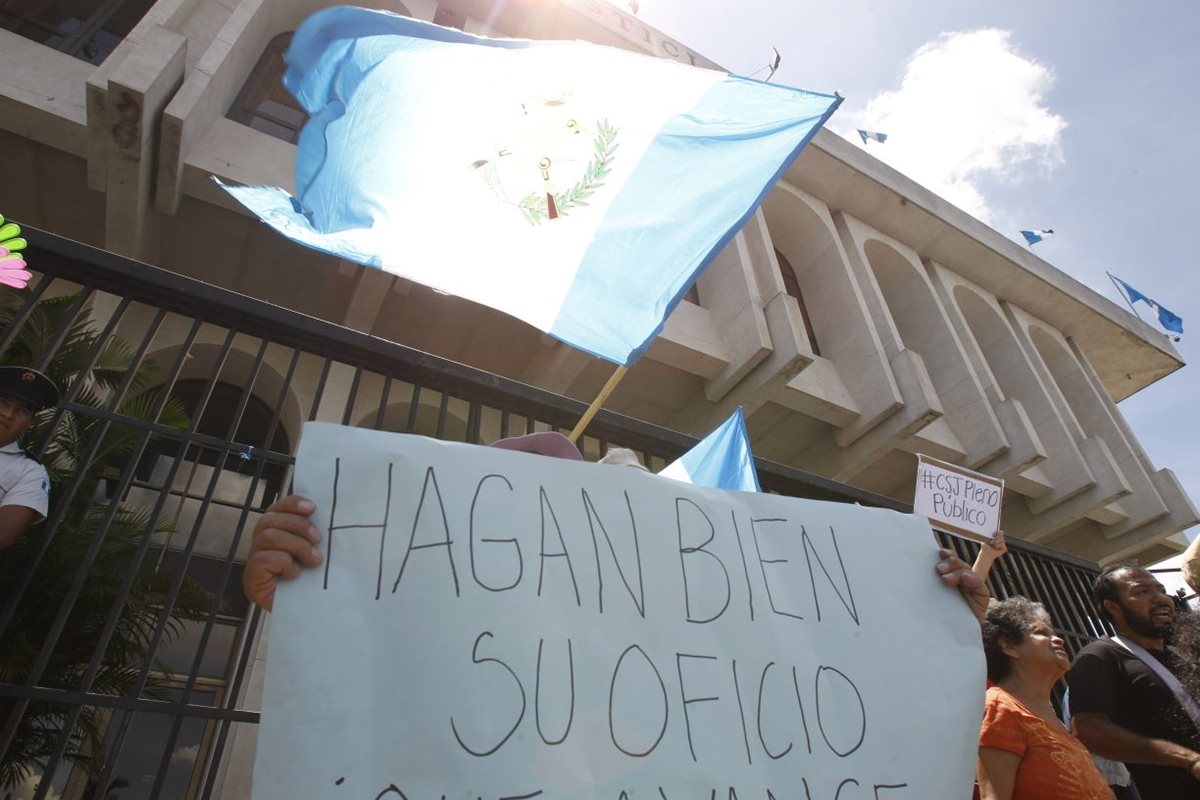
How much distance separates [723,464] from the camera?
Answer: 2564 mm

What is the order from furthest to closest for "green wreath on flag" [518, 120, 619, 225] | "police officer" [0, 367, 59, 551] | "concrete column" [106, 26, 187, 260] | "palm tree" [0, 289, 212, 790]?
"concrete column" [106, 26, 187, 260] < "palm tree" [0, 289, 212, 790] < "green wreath on flag" [518, 120, 619, 225] < "police officer" [0, 367, 59, 551]

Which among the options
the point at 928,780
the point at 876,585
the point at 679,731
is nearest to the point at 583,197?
the point at 876,585

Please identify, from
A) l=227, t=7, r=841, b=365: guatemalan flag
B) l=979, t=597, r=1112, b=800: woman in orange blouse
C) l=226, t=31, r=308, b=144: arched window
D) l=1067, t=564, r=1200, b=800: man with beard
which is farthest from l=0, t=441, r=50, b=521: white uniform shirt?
l=226, t=31, r=308, b=144: arched window

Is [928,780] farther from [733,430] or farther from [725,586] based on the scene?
[733,430]

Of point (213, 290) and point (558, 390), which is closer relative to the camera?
point (213, 290)

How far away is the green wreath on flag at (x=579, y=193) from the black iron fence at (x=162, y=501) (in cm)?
82

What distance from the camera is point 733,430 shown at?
8.86ft

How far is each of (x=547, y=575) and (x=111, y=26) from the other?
12.2m

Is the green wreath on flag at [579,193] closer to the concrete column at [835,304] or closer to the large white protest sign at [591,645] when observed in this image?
the large white protest sign at [591,645]

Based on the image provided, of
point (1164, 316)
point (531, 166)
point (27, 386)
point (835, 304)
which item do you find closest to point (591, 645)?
point (531, 166)

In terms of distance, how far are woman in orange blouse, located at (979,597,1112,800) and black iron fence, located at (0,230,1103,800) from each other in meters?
1.16

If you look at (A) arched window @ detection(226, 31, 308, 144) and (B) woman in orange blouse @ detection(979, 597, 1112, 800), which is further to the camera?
(A) arched window @ detection(226, 31, 308, 144)

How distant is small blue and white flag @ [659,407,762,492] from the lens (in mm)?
2457

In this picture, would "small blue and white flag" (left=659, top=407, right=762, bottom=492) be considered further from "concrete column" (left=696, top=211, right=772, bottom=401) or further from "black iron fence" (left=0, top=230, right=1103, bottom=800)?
"concrete column" (left=696, top=211, right=772, bottom=401)
